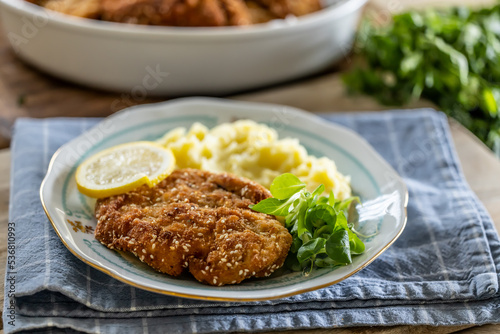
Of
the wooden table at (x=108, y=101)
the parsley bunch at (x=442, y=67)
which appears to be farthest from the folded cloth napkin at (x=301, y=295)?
the parsley bunch at (x=442, y=67)

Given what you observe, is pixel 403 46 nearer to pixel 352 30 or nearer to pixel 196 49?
pixel 352 30

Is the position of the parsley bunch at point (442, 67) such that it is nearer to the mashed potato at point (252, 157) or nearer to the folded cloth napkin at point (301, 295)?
the folded cloth napkin at point (301, 295)

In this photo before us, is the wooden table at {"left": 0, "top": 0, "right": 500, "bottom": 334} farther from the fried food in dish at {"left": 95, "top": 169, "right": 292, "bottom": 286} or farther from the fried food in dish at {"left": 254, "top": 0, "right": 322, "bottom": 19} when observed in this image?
the fried food in dish at {"left": 95, "top": 169, "right": 292, "bottom": 286}

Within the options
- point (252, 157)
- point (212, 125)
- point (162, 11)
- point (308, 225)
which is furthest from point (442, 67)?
point (308, 225)

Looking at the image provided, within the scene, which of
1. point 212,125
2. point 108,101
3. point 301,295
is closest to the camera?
point 301,295

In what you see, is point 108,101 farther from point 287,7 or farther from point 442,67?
point 442,67
